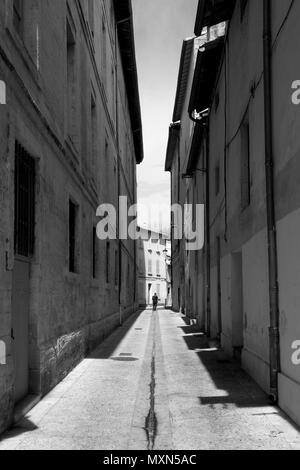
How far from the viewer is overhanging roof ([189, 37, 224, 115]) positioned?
509 inches

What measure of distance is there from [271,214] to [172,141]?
30.2 m

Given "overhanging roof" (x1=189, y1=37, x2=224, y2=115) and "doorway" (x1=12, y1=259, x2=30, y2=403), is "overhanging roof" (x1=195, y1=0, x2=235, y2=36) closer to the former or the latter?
"overhanging roof" (x1=189, y1=37, x2=224, y2=115)

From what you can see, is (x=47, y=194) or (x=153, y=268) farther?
(x=153, y=268)

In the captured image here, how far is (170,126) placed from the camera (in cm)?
3434

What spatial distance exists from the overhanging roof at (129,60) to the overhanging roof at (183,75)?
7.48 feet

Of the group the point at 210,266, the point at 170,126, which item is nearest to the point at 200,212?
A: the point at 210,266

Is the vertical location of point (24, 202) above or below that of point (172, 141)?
below

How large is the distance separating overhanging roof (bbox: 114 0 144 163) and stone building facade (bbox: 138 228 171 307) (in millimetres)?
13011

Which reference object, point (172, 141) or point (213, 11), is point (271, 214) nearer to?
point (213, 11)

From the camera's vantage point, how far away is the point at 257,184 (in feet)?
27.1

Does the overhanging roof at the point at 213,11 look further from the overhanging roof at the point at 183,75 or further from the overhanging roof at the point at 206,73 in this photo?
the overhanging roof at the point at 183,75

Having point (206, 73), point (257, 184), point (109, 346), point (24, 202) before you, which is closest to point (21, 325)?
point (24, 202)

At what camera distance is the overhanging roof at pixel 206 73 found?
12.9m

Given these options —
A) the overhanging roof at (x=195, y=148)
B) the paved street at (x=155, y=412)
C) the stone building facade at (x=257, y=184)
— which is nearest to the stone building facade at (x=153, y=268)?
the overhanging roof at (x=195, y=148)
